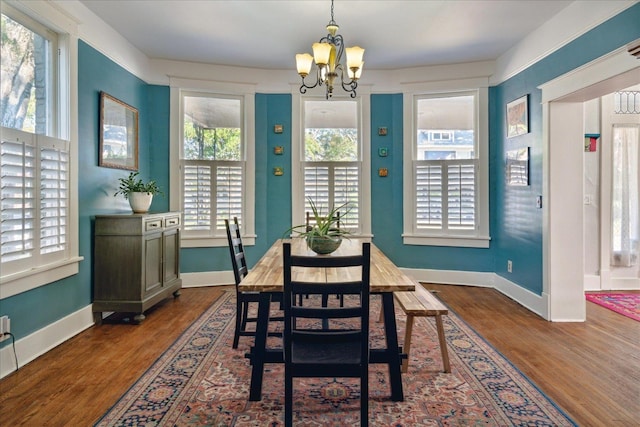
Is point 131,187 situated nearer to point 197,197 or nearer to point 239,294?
point 197,197

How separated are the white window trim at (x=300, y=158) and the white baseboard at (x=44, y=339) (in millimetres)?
2591

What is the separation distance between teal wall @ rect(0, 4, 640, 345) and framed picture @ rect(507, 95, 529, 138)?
78 millimetres

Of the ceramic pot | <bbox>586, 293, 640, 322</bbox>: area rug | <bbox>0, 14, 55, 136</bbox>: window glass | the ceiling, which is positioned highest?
the ceiling

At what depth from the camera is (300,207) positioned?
5.07 metres

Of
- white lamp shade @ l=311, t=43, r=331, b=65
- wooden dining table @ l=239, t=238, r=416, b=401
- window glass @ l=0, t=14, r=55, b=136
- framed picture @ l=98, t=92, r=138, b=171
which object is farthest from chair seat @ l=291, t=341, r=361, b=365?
framed picture @ l=98, t=92, r=138, b=171

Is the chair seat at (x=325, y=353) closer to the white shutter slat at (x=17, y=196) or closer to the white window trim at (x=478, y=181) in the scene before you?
the white shutter slat at (x=17, y=196)

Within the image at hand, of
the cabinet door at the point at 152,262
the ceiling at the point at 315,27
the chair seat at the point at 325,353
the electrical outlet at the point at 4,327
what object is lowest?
the electrical outlet at the point at 4,327

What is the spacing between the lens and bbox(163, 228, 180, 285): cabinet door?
403cm

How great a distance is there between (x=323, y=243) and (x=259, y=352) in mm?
799

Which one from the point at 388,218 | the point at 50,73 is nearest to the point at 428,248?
the point at 388,218

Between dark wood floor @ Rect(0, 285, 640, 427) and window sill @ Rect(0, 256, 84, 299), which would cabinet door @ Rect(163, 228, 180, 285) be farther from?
window sill @ Rect(0, 256, 84, 299)

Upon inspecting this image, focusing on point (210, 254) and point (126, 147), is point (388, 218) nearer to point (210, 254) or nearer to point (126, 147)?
point (210, 254)

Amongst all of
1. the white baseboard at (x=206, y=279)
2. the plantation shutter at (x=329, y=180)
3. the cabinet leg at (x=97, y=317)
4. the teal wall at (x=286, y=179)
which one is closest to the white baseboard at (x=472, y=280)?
the teal wall at (x=286, y=179)

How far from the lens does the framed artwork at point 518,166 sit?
4.04m
